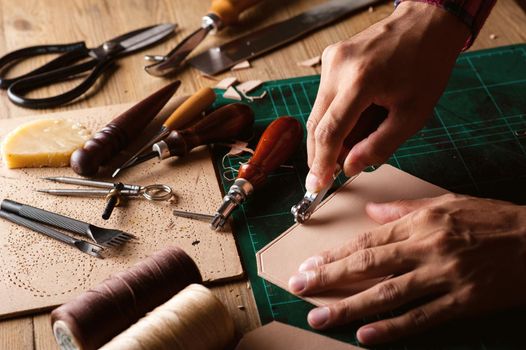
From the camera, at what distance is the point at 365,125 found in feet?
5.05

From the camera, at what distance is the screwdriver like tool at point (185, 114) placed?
1.79 m

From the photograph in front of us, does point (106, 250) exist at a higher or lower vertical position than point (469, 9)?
lower

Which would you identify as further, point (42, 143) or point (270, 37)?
point (270, 37)

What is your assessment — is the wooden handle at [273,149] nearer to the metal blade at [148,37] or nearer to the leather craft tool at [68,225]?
the leather craft tool at [68,225]

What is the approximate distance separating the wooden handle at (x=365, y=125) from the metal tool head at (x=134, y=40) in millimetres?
891

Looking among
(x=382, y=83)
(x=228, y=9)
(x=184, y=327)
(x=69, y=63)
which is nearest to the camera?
(x=184, y=327)

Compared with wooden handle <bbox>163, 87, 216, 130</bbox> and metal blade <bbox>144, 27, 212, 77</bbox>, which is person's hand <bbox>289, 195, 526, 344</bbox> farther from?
metal blade <bbox>144, 27, 212, 77</bbox>

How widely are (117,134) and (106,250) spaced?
13.6 inches

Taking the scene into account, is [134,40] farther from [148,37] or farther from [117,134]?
[117,134]

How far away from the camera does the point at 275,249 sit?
1.53m

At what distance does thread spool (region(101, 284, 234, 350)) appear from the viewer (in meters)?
1.21

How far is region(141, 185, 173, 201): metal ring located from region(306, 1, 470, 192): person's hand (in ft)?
1.15

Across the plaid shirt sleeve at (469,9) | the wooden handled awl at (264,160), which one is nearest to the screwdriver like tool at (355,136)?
the wooden handled awl at (264,160)

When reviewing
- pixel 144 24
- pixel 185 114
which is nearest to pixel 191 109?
pixel 185 114
